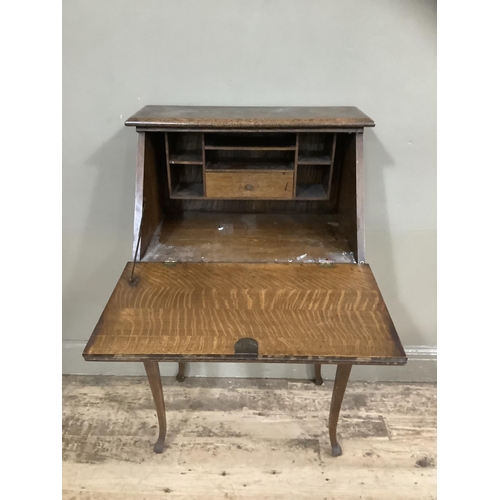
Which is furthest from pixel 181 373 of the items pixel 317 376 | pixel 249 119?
pixel 249 119

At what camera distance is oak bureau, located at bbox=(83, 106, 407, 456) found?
42.6 inches

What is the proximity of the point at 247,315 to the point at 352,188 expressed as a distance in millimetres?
557

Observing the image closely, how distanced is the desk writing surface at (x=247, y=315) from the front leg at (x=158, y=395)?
0.85 feet

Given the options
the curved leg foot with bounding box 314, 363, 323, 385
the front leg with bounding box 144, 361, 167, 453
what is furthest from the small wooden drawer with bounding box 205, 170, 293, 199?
the curved leg foot with bounding box 314, 363, 323, 385

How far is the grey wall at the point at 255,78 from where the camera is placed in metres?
1.47

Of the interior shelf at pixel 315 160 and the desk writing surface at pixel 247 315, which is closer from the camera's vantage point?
the desk writing surface at pixel 247 315

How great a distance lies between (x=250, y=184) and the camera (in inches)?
56.0

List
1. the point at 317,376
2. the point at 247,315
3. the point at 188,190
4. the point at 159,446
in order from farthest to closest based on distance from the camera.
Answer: the point at 317,376
the point at 159,446
the point at 188,190
the point at 247,315

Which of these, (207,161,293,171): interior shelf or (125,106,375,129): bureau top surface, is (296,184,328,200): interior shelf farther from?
(125,106,375,129): bureau top surface

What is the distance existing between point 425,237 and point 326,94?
2.30 ft

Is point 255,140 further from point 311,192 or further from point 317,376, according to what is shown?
point 317,376

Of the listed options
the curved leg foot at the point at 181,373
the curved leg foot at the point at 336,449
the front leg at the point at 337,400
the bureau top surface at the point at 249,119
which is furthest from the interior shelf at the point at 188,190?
the curved leg foot at the point at 336,449

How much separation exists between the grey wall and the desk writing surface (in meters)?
0.52

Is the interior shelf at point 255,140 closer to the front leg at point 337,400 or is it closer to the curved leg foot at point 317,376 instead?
the front leg at point 337,400
